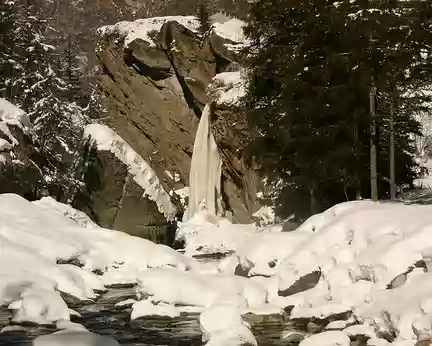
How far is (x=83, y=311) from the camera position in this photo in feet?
35.0

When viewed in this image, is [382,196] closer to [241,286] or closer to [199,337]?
[241,286]

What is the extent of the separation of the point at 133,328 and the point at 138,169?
1308cm

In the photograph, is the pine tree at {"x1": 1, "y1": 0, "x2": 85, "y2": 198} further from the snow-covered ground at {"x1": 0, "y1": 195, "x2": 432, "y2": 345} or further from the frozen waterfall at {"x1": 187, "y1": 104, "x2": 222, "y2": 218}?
the snow-covered ground at {"x1": 0, "y1": 195, "x2": 432, "y2": 345}

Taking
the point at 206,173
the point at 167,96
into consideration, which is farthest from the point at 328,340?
the point at 167,96

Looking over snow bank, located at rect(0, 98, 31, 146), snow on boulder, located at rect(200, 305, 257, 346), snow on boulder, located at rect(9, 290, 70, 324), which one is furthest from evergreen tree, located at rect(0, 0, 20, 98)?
snow on boulder, located at rect(200, 305, 257, 346)

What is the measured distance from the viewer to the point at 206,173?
26828 millimetres

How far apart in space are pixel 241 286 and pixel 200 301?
3.42ft

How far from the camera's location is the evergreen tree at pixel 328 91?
1586cm

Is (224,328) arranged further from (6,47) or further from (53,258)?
(6,47)

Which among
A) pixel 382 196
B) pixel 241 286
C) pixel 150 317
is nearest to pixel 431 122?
pixel 382 196

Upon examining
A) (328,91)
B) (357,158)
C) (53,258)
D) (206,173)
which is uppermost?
(206,173)

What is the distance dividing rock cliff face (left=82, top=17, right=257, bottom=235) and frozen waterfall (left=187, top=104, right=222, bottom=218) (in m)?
0.47

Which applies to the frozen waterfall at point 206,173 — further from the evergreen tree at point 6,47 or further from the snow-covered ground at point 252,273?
the snow-covered ground at point 252,273

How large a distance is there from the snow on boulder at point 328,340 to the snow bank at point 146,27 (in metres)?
23.3
